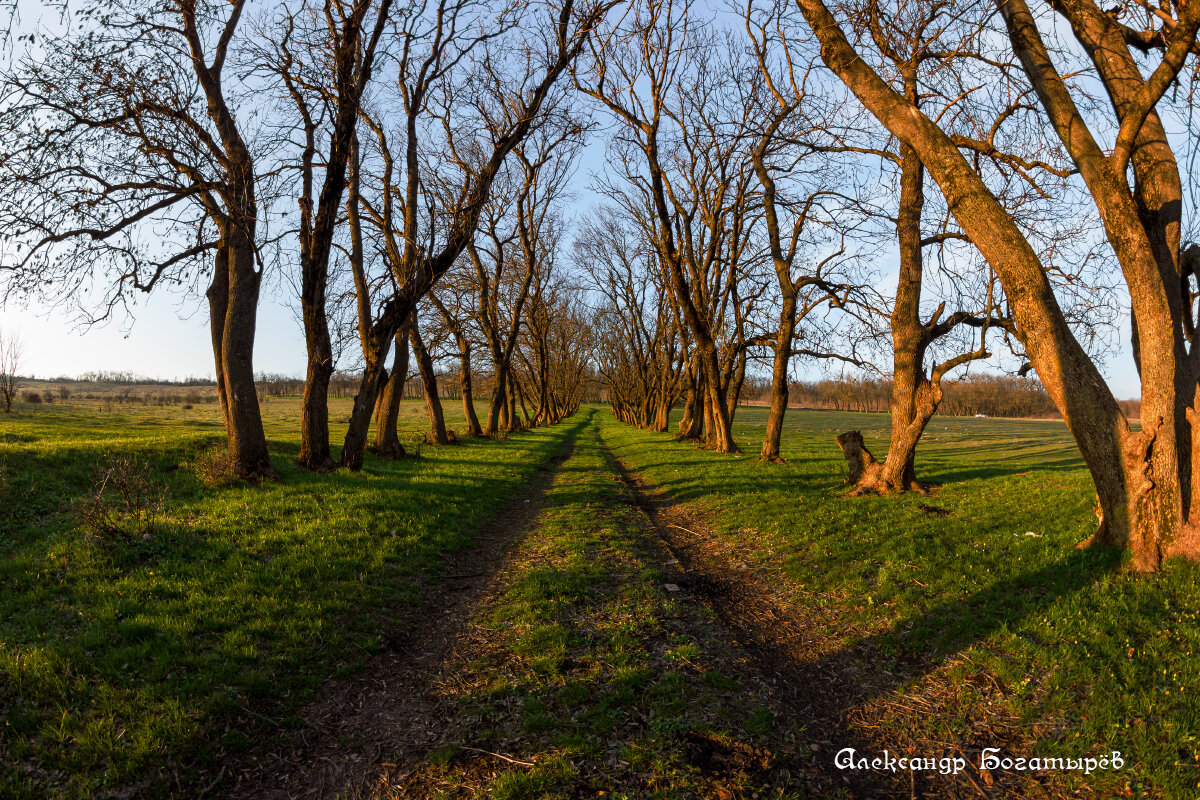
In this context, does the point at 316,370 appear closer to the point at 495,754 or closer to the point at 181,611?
the point at 181,611

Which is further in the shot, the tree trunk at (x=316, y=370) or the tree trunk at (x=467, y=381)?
the tree trunk at (x=467, y=381)

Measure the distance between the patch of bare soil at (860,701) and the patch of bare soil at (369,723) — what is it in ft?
9.34

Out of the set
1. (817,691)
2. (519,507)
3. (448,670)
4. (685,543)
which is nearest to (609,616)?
(448,670)

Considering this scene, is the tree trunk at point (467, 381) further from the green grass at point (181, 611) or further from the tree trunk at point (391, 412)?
the green grass at point (181, 611)

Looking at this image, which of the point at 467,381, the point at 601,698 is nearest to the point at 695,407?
the point at 467,381

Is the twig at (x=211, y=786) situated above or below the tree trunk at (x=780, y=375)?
below

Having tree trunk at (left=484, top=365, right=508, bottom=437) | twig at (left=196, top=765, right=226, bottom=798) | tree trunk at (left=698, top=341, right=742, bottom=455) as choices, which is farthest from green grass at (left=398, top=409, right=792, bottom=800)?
tree trunk at (left=484, top=365, right=508, bottom=437)

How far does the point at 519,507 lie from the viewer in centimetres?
1216

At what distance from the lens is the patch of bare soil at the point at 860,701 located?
12.0ft

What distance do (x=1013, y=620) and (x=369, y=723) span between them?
235 inches

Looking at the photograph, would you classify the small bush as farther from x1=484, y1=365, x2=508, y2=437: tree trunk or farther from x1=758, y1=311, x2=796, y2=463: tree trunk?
x1=484, y1=365, x2=508, y2=437: tree trunk

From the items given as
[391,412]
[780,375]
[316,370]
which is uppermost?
[780,375]

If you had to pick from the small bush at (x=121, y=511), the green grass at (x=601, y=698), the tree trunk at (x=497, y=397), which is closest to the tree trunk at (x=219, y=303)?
the small bush at (x=121, y=511)

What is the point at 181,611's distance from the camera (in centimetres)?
534
